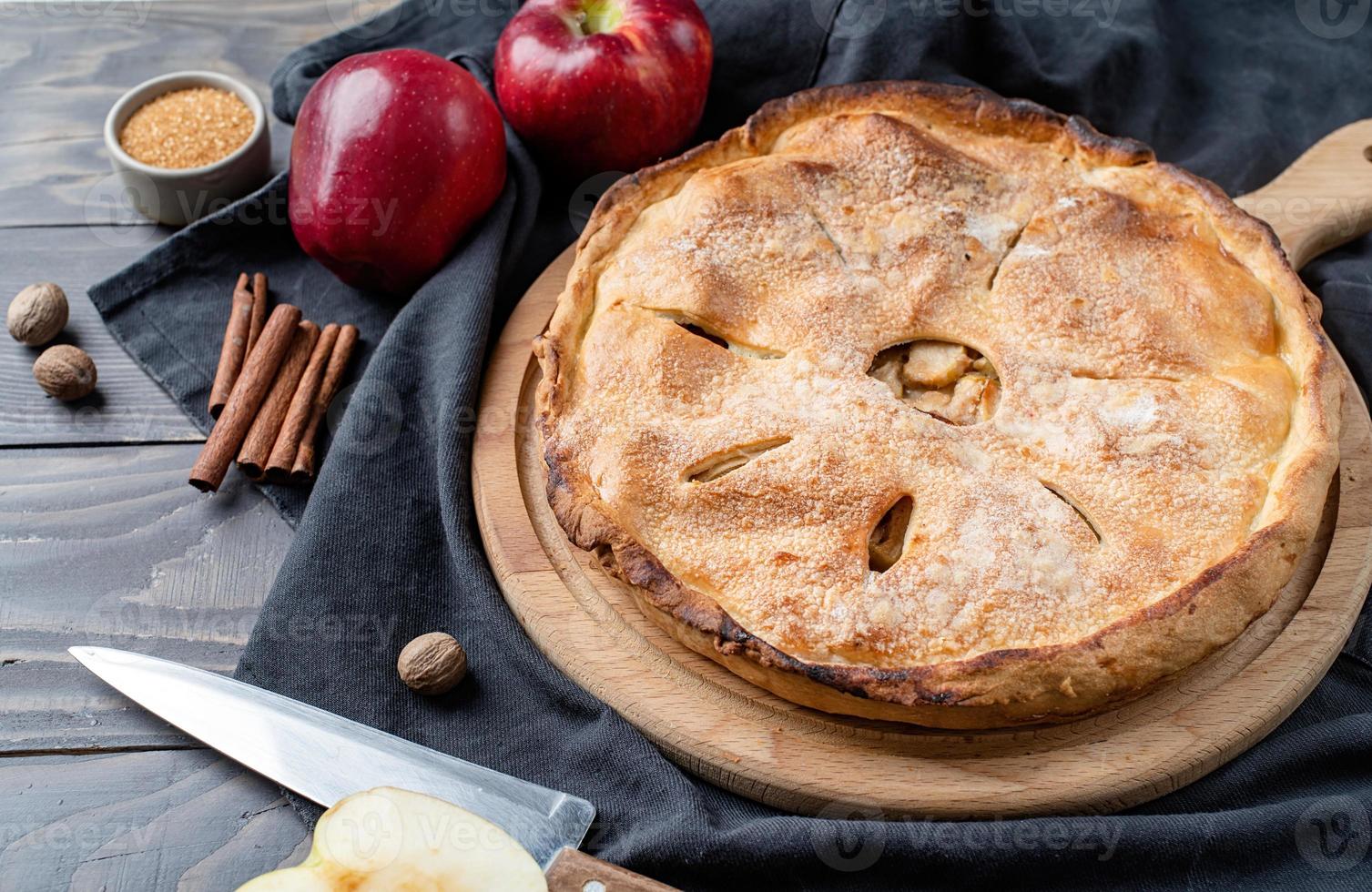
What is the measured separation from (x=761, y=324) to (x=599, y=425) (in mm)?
408

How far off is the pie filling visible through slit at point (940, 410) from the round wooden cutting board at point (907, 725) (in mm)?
87

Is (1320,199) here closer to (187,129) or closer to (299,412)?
(299,412)

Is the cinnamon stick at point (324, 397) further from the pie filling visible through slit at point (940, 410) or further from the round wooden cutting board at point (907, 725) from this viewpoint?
the pie filling visible through slit at point (940, 410)

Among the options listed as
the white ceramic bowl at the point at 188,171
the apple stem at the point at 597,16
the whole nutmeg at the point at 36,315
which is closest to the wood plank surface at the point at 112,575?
the whole nutmeg at the point at 36,315

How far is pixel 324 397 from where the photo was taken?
2771mm

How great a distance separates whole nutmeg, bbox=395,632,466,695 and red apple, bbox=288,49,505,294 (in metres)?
1.06

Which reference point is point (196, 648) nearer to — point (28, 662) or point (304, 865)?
point (28, 662)

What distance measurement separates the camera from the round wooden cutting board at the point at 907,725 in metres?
2.06

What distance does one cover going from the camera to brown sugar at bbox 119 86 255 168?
3.06 meters

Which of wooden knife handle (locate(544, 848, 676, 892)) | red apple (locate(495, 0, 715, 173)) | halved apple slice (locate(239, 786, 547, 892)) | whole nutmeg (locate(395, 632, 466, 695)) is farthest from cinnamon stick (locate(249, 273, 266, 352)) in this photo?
wooden knife handle (locate(544, 848, 676, 892))

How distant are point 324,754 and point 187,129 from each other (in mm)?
1843

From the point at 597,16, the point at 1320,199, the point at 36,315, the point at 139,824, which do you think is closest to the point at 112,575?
the point at 139,824

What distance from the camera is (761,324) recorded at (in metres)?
2.43

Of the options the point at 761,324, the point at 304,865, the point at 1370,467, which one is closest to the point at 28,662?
the point at 304,865
